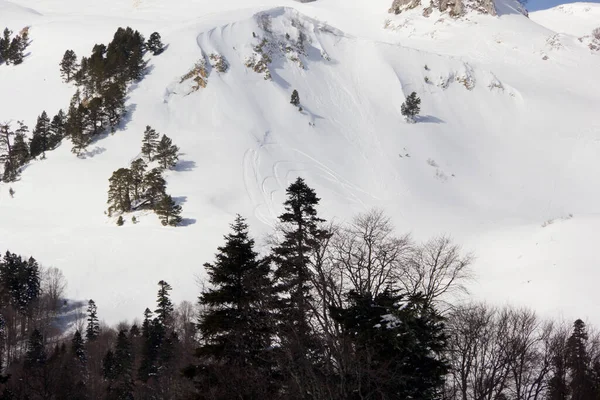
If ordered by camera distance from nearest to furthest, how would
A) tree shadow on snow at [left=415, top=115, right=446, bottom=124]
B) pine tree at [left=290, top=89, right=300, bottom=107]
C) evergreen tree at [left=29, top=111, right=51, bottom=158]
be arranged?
evergreen tree at [left=29, top=111, right=51, bottom=158]
pine tree at [left=290, top=89, right=300, bottom=107]
tree shadow on snow at [left=415, top=115, right=446, bottom=124]

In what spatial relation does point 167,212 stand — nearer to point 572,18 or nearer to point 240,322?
point 240,322

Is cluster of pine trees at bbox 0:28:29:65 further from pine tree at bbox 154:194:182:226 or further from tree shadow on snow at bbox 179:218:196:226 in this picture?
tree shadow on snow at bbox 179:218:196:226

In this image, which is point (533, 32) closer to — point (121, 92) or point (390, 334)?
point (121, 92)

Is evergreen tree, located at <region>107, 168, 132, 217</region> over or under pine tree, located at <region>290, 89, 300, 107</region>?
Result: under

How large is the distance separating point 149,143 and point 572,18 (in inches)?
5027

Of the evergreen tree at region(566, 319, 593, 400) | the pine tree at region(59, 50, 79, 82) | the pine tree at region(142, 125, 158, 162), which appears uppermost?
the pine tree at region(59, 50, 79, 82)

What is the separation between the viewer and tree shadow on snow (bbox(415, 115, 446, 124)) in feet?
234

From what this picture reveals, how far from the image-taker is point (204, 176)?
5322 cm

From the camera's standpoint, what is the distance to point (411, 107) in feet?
227

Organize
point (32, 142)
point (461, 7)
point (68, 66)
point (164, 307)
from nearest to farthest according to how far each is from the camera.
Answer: point (164, 307) → point (32, 142) → point (68, 66) → point (461, 7)

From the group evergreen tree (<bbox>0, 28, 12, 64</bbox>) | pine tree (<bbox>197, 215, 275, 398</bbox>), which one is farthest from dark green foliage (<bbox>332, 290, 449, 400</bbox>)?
evergreen tree (<bbox>0, 28, 12, 64</bbox>)

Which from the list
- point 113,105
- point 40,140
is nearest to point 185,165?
point 113,105

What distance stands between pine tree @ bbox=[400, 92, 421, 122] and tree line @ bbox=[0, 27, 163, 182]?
135 ft

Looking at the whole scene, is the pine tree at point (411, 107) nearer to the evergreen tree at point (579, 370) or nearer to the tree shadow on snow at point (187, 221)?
the tree shadow on snow at point (187, 221)
